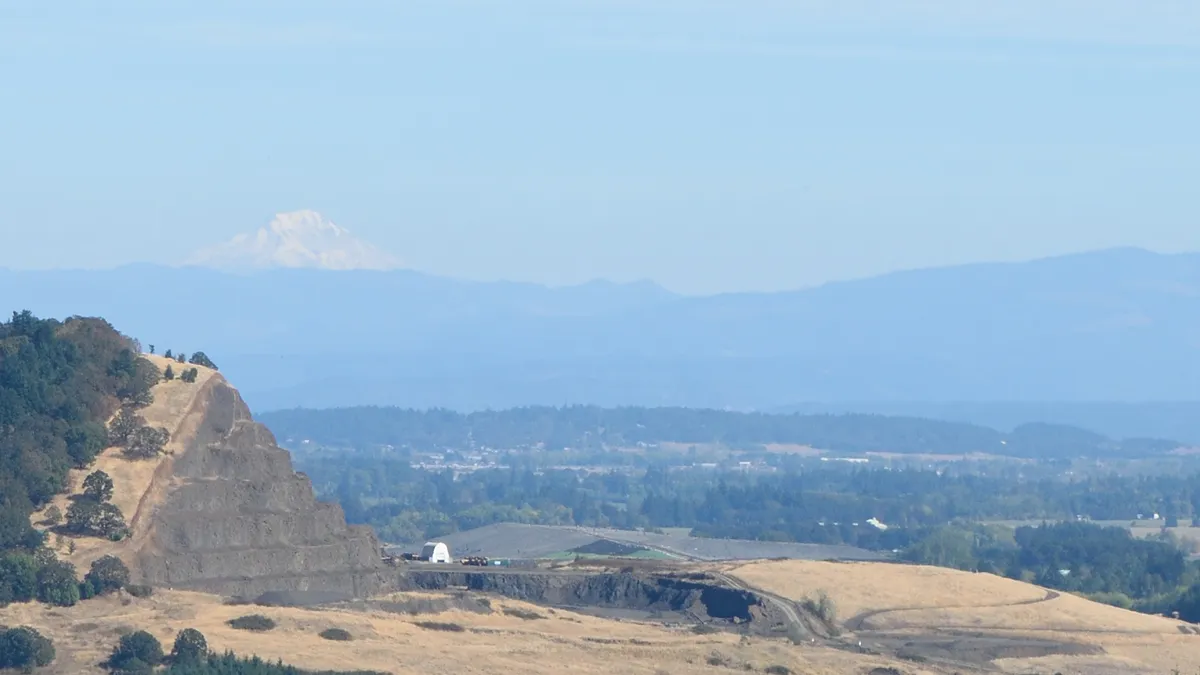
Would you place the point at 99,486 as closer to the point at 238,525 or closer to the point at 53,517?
the point at 53,517

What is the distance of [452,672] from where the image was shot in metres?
83.4

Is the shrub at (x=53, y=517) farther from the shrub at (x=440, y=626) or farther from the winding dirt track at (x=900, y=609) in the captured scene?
the winding dirt track at (x=900, y=609)

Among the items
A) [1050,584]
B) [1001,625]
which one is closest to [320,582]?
[1001,625]

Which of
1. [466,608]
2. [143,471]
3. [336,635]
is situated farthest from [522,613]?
[143,471]

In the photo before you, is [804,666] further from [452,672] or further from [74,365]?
[74,365]

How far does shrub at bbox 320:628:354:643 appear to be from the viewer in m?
87.2

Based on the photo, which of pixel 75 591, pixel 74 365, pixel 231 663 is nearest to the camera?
pixel 231 663

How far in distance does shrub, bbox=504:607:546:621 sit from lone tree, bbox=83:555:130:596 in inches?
635

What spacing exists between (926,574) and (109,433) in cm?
4307

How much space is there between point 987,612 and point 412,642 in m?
37.3

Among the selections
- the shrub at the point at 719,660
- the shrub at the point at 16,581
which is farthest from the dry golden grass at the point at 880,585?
the shrub at the point at 16,581

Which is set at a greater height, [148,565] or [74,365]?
[74,365]

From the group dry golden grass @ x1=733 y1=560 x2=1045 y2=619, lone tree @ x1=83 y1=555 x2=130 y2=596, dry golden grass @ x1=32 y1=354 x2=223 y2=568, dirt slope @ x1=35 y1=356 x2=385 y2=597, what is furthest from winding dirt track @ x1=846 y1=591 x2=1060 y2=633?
lone tree @ x1=83 y1=555 x2=130 y2=596

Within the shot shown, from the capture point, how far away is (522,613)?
327ft
